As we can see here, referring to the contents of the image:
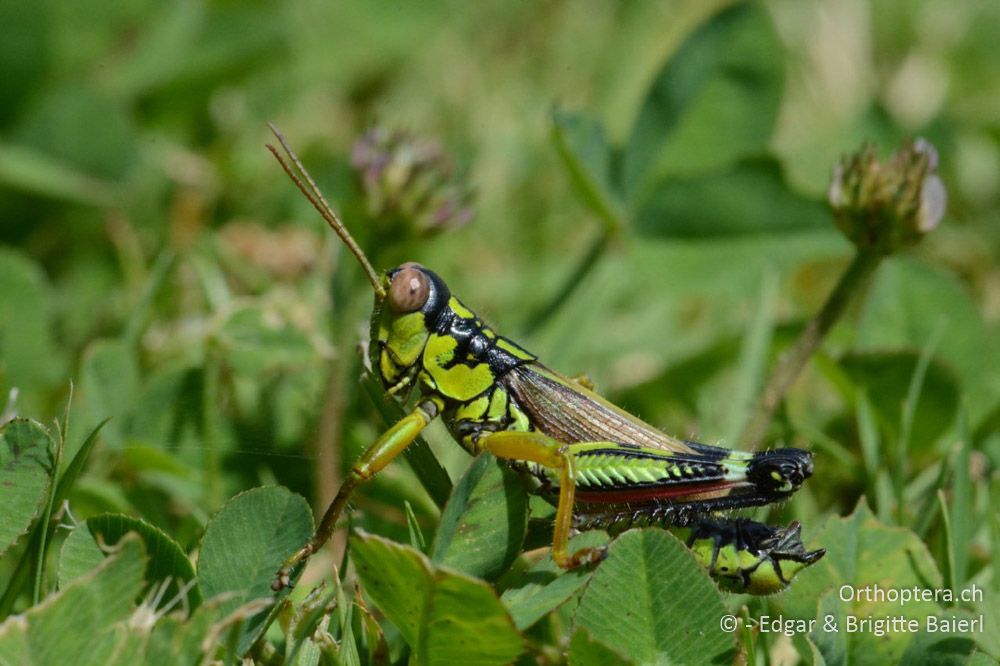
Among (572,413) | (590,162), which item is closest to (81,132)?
(590,162)

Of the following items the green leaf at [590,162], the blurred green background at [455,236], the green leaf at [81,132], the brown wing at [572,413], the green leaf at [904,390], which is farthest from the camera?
the green leaf at [81,132]

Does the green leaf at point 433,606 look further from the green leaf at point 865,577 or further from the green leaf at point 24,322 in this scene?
the green leaf at point 24,322

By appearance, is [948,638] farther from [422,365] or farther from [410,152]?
[410,152]

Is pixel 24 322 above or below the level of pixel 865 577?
above

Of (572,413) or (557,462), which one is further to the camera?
(572,413)

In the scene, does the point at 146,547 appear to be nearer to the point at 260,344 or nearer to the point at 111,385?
the point at 111,385

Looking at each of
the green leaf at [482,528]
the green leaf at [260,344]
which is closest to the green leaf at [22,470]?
the green leaf at [482,528]

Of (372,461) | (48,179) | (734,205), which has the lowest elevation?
(372,461)
